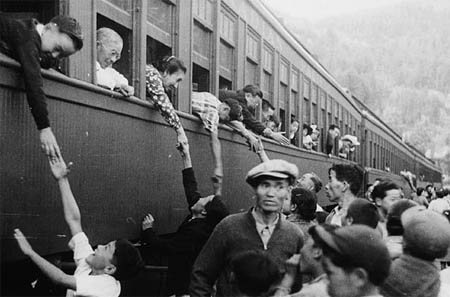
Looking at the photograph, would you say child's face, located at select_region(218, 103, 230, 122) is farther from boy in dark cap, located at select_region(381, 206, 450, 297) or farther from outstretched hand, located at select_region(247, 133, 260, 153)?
boy in dark cap, located at select_region(381, 206, 450, 297)

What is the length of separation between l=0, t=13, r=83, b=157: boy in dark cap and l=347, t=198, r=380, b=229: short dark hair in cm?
159

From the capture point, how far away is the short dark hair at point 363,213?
4.14 meters

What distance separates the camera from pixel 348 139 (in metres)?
16.1

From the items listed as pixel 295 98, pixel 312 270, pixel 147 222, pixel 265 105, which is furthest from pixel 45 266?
pixel 295 98

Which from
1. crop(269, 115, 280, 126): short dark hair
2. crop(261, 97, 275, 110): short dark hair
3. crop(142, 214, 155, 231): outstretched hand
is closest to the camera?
crop(142, 214, 155, 231): outstretched hand

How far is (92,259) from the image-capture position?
380 cm

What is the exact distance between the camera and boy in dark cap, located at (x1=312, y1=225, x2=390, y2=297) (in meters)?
2.44

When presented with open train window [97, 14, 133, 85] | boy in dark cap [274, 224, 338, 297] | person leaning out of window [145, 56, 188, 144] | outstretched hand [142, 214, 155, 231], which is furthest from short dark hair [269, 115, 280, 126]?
boy in dark cap [274, 224, 338, 297]

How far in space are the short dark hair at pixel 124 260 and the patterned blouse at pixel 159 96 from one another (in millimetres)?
1818

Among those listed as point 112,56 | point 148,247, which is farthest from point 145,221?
point 112,56

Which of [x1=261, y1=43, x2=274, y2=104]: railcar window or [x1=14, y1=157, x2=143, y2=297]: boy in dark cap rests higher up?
[x1=261, y1=43, x2=274, y2=104]: railcar window

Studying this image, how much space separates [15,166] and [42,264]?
512 mm

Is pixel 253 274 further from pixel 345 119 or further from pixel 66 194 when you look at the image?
pixel 345 119

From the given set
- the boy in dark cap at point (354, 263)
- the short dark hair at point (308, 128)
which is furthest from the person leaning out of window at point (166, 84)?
the short dark hair at point (308, 128)
